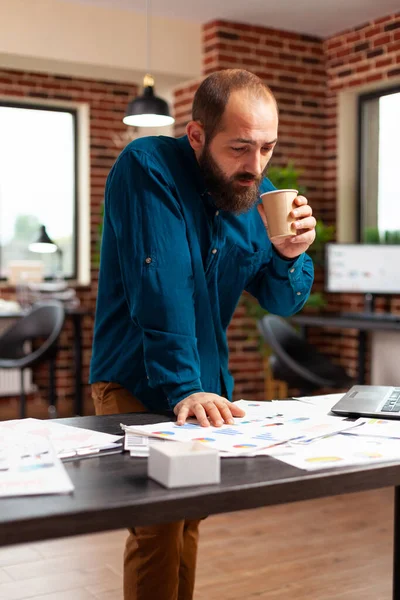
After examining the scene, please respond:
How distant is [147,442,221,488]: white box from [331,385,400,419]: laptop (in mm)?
530

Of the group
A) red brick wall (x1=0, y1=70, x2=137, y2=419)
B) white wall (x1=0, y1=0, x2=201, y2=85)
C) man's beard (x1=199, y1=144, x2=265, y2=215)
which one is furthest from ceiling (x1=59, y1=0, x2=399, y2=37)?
man's beard (x1=199, y1=144, x2=265, y2=215)

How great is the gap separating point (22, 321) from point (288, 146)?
244 cm

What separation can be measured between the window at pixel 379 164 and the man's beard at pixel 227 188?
168 inches

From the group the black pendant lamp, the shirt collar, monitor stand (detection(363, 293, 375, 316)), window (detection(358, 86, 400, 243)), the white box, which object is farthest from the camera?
window (detection(358, 86, 400, 243))

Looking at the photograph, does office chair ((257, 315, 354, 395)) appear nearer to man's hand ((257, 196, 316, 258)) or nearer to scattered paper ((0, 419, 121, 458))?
man's hand ((257, 196, 316, 258))

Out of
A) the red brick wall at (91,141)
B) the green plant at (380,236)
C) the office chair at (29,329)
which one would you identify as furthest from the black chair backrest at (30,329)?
the green plant at (380,236)

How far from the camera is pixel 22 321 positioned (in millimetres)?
5918

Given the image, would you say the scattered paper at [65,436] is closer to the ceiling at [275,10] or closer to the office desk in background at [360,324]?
the office desk in background at [360,324]

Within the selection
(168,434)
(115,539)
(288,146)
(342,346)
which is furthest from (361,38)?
(168,434)

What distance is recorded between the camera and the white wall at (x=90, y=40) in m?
5.55

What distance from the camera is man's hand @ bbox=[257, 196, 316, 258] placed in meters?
1.54

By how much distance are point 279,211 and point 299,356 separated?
3.71 meters

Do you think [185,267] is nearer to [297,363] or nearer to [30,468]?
[30,468]

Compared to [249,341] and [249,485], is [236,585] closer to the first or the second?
[249,485]
